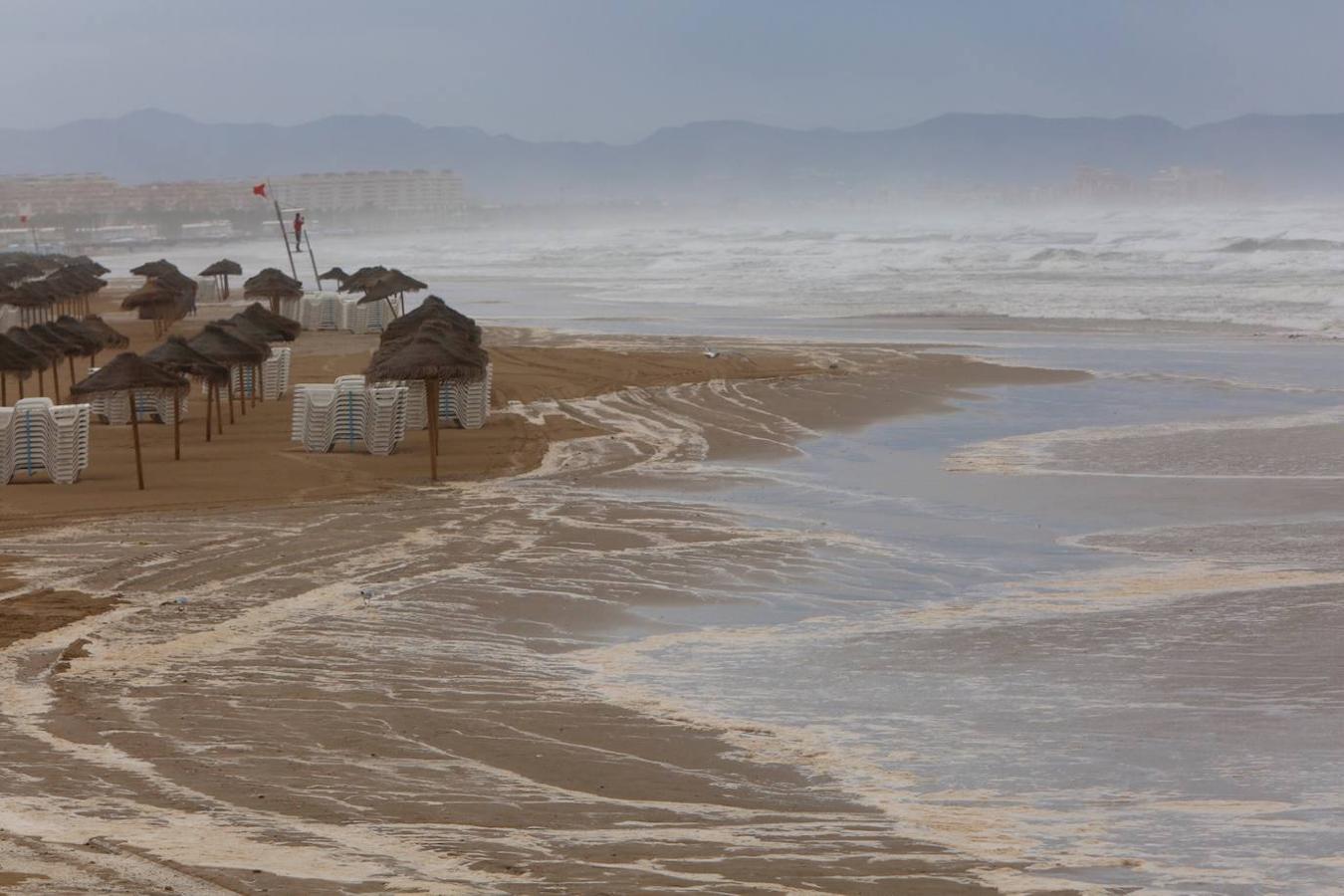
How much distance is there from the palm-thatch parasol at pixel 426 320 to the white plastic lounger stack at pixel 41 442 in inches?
195

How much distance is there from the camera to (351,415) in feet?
64.9

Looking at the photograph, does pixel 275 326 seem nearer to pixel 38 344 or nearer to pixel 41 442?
pixel 38 344

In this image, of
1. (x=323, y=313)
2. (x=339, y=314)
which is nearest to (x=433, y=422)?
(x=339, y=314)

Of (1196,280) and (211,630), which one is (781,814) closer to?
(211,630)

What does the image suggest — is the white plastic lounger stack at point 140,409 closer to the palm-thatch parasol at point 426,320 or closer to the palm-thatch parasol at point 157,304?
the palm-thatch parasol at point 426,320

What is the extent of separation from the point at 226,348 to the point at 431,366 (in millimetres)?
4791

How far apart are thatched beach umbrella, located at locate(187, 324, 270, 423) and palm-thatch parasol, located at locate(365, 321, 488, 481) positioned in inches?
133

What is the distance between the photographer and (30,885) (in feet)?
18.9

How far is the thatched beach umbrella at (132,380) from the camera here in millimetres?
17297

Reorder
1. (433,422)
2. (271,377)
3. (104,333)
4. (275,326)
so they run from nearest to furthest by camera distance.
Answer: (433,422)
(271,377)
(275,326)
(104,333)

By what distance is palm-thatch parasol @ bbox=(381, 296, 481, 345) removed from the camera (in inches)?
867

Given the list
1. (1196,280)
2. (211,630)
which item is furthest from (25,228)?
(211,630)

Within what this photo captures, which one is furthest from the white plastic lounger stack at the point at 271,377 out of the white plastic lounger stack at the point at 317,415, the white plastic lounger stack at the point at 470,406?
the white plastic lounger stack at the point at 317,415

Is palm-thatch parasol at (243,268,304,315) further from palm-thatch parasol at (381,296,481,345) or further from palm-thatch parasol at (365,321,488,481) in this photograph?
palm-thatch parasol at (365,321,488,481)
